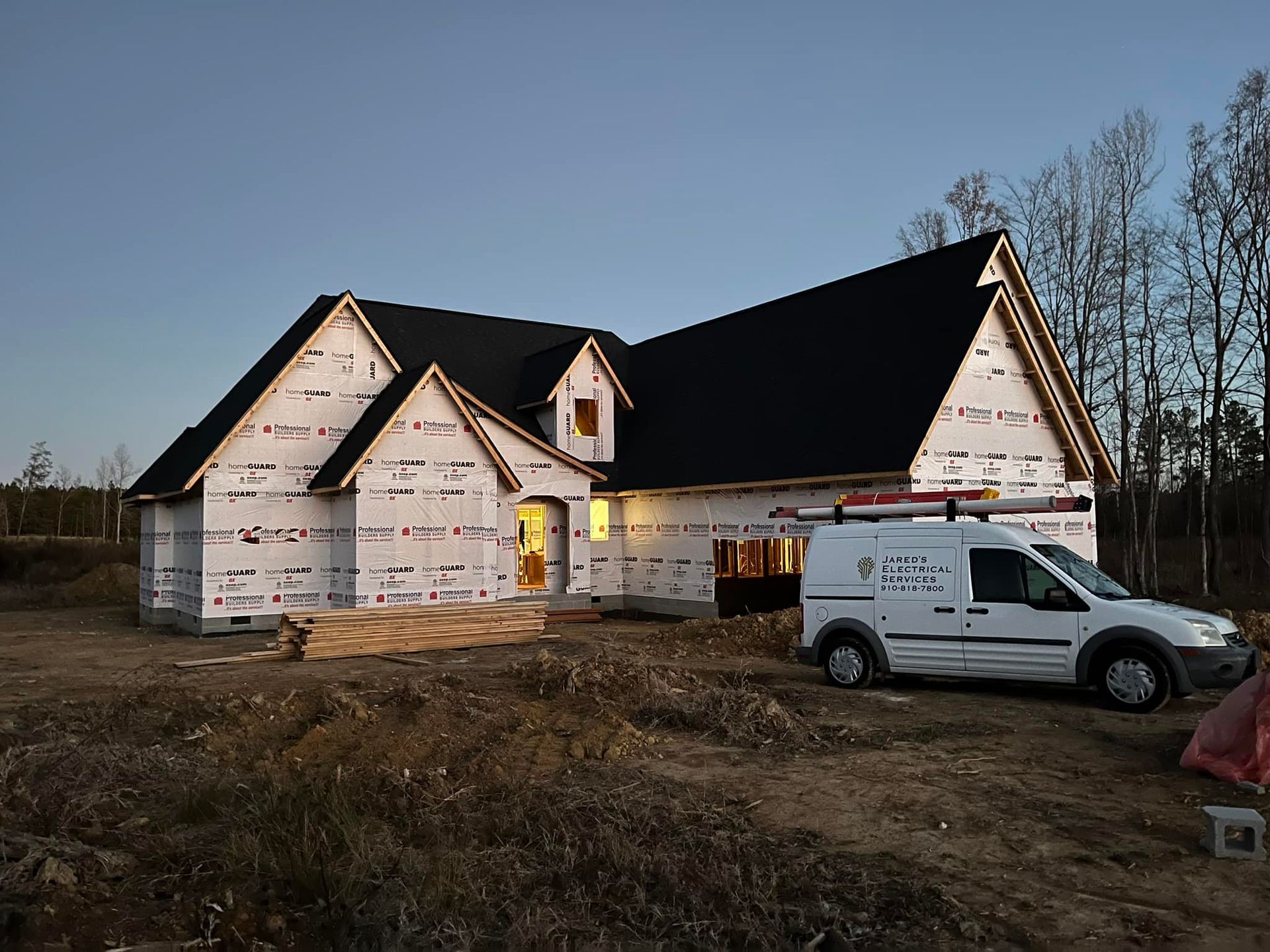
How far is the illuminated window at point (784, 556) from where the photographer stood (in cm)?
2428

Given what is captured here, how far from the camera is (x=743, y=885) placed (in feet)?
18.4

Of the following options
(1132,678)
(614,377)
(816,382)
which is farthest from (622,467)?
(1132,678)

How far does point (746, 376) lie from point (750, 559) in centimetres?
505

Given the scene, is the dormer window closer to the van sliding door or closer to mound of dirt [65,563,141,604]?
the van sliding door

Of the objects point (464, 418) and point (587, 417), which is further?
point (587, 417)

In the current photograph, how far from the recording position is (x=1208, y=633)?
1045 cm

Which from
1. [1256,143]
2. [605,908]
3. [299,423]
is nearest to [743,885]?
[605,908]

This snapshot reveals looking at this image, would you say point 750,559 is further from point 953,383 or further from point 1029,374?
point 1029,374

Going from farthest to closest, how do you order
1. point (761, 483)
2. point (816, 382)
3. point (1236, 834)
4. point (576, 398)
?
point (576, 398)
point (816, 382)
point (761, 483)
point (1236, 834)

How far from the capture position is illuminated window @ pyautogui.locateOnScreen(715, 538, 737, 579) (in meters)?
23.2

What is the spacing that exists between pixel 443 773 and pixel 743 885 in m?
3.46

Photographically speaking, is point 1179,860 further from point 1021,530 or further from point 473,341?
point 473,341

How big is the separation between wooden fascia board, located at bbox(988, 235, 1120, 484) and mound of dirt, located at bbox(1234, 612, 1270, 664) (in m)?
7.34

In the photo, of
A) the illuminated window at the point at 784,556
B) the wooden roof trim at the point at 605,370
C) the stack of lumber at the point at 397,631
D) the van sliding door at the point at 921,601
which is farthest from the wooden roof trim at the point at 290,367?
the van sliding door at the point at 921,601
